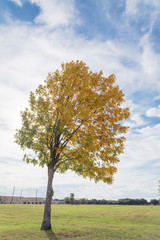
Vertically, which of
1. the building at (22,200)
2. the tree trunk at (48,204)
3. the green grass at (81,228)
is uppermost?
the building at (22,200)

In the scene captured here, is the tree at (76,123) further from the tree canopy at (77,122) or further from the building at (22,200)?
the building at (22,200)

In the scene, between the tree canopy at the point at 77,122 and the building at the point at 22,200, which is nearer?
the tree canopy at the point at 77,122

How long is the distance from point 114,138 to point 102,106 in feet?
10.6

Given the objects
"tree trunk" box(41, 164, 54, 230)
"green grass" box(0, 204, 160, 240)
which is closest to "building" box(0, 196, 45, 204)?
"green grass" box(0, 204, 160, 240)

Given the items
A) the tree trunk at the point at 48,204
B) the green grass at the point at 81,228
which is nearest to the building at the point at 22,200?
the green grass at the point at 81,228

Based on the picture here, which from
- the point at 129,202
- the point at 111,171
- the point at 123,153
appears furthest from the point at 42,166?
the point at 129,202

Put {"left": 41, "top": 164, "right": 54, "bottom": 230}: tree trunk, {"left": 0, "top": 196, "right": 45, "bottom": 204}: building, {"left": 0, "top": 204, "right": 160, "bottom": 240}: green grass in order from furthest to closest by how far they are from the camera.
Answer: {"left": 0, "top": 196, "right": 45, "bottom": 204}: building → {"left": 41, "top": 164, "right": 54, "bottom": 230}: tree trunk → {"left": 0, "top": 204, "right": 160, "bottom": 240}: green grass

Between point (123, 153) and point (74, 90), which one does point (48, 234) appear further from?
point (74, 90)

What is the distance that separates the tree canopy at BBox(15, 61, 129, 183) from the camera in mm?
17578

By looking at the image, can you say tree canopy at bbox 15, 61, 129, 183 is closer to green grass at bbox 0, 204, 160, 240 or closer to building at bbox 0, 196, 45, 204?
green grass at bbox 0, 204, 160, 240

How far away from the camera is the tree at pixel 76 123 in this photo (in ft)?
57.7

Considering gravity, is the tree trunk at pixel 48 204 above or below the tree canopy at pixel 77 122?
below

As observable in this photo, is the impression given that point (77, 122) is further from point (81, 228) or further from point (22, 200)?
point (22, 200)

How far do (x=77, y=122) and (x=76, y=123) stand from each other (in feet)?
0.45
